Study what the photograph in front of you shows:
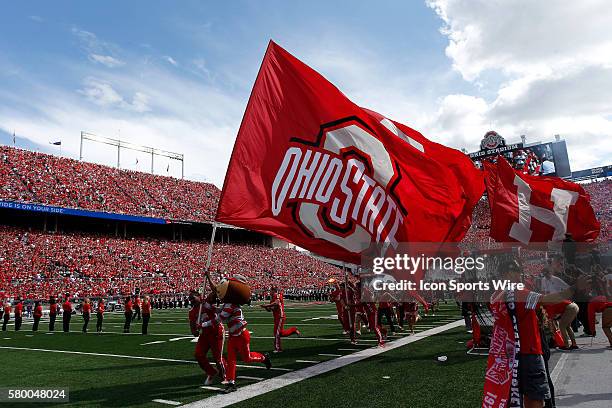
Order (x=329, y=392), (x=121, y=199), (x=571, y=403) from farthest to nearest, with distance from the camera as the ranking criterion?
1. (x=121, y=199)
2. (x=329, y=392)
3. (x=571, y=403)

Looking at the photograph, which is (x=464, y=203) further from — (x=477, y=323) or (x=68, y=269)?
(x=68, y=269)

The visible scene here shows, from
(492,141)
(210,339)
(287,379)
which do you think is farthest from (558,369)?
(492,141)

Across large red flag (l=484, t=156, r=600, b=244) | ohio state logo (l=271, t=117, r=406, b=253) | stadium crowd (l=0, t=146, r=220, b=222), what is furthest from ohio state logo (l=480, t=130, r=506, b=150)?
ohio state logo (l=271, t=117, r=406, b=253)

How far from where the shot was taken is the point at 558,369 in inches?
295

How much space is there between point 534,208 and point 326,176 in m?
8.72

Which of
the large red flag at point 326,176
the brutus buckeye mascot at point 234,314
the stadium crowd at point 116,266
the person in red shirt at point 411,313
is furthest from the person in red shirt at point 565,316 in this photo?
the stadium crowd at point 116,266

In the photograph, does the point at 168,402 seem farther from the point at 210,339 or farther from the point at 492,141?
the point at 492,141

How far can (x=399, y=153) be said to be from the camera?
7527 mm

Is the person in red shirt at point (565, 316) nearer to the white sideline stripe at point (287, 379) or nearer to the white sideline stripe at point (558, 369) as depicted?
the white sideline stripe at point (558, 369)

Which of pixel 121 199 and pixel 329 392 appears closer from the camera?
pixel 329 392

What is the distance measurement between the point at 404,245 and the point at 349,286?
5802 mm

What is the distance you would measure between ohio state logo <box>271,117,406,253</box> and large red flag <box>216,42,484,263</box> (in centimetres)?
1

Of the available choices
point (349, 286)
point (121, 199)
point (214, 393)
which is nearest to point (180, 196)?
point (121, 199)

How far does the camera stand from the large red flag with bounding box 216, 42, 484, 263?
6602mm
